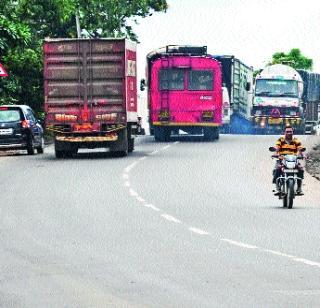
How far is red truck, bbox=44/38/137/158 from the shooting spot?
38.5m

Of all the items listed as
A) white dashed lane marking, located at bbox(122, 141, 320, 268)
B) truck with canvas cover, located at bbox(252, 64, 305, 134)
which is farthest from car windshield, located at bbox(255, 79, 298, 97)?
white dashed lane marking, located at bbox(122, 141, 320, 268)

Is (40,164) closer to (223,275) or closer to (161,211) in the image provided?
(161,211)

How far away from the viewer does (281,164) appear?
23000 mm

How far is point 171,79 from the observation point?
5019cm

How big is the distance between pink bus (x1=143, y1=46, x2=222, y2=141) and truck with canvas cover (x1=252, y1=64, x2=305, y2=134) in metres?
13.0

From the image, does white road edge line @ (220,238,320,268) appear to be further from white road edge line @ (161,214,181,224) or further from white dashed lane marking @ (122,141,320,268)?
white road edge line @ (161,214,181,224)

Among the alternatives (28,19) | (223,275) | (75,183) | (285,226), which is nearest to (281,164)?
(285,226)

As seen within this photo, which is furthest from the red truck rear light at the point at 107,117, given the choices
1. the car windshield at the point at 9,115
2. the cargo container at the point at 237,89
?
the cargo container at the point at 237,89

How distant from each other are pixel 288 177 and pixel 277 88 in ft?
134

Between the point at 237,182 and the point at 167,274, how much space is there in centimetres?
1766

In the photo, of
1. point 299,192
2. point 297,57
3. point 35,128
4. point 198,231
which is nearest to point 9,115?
point 35,128

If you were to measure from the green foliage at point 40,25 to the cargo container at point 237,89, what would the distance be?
21.8 ft

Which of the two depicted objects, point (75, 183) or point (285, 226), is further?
point (75, 183)

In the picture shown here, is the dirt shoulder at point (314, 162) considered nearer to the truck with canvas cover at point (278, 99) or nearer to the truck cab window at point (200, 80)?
the truck cab window at point (200, 80)
